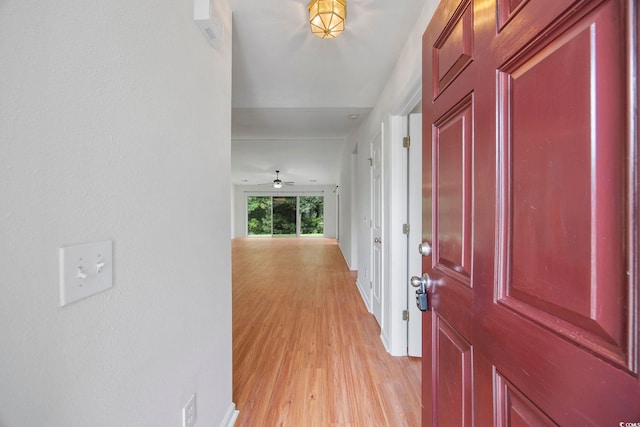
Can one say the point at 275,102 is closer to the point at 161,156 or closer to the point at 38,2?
the point at 161,156

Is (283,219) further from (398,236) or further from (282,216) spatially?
(398,236)

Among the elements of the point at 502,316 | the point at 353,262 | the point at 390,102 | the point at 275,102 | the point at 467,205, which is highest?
the point at 275,102

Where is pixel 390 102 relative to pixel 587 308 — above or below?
above

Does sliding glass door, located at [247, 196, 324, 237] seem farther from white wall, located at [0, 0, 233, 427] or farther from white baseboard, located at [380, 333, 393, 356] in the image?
white wall, located at [0, 0, 233, 427]

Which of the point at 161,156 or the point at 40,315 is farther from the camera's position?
the point at 161,156

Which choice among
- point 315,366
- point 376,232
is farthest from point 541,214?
point 376,232

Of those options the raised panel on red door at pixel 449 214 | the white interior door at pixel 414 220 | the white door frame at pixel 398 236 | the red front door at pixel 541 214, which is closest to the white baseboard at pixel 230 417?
the raised panel on red door at pixel 449 214

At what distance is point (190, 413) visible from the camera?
1.00 meters

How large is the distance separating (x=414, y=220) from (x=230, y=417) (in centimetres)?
176

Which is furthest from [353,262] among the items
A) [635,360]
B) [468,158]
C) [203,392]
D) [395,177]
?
[635,360]

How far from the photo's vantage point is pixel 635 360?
0.36 m

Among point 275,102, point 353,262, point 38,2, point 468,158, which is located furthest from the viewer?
point 353,262

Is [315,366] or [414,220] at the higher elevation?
[414,220]

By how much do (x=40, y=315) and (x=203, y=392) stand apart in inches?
34.3
